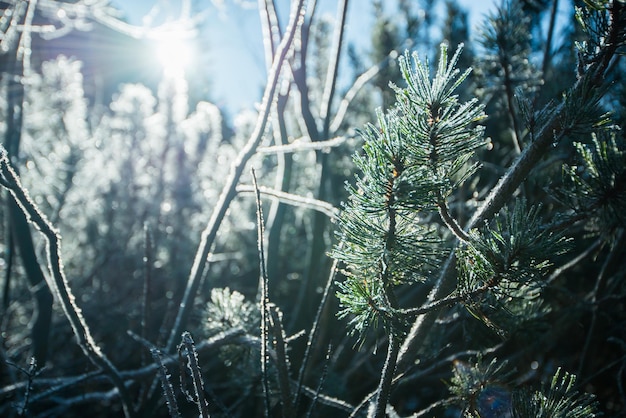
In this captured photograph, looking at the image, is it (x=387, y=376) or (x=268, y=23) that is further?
(x=268, y=23)

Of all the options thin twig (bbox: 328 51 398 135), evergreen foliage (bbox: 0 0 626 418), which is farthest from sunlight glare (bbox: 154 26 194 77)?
thin twig (bbox: 328 51 398 135)

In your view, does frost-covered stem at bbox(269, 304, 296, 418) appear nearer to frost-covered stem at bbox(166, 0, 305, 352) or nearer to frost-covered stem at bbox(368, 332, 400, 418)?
frost-covered stem at bbox(368, 332, 400, 418)

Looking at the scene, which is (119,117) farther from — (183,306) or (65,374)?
(183,306)

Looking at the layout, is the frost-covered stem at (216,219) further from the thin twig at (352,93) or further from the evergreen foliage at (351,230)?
the thin twig at (352,93)

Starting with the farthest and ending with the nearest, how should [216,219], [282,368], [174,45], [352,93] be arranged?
[174,45], [352,93], [216,219], [282,368]

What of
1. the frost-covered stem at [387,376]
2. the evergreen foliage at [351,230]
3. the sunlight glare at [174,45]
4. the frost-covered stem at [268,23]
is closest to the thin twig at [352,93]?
the evergreen foliage at [351,230]

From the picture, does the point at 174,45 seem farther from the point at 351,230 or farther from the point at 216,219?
the point at 351,230

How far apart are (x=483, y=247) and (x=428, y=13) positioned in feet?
11.1

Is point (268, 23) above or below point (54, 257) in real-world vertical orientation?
above

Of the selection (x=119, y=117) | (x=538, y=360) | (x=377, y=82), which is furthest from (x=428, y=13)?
(x=119, y=117)

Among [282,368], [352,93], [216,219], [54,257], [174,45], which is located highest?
[174,45]

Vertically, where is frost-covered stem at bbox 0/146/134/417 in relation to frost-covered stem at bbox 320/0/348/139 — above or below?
below

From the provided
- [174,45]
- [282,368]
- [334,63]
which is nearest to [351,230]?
[282,368]

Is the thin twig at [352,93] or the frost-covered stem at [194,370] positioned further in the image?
the thin twig at [352,93]
